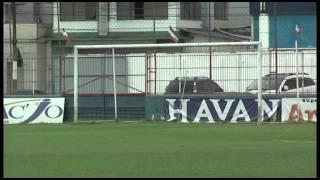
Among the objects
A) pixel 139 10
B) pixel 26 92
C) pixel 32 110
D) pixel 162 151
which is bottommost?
pixel 162 151

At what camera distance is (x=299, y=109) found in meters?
25.3

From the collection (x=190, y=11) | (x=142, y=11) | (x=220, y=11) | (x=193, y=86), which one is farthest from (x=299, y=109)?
(x=220, y=11)

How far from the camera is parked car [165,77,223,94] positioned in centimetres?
2728

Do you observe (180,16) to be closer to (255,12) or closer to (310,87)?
(255,12)

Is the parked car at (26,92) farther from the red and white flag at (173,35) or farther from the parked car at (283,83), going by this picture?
the red and white flag at (173,35)

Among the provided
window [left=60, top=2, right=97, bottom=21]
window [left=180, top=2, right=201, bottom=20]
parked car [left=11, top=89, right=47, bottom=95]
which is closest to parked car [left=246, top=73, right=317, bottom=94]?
parked car [left=11, top=89, right=47, bottom=95]

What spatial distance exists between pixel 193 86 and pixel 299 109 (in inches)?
167

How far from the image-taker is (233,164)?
12.6m

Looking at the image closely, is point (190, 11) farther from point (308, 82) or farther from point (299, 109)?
point (299, 109)

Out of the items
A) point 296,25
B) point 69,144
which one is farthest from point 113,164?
point 296,25

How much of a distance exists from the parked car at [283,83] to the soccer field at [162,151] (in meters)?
2.81

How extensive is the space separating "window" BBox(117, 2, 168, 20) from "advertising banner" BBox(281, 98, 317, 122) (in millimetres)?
24703

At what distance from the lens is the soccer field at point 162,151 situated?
11695mm

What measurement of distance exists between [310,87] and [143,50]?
9.62 meters
